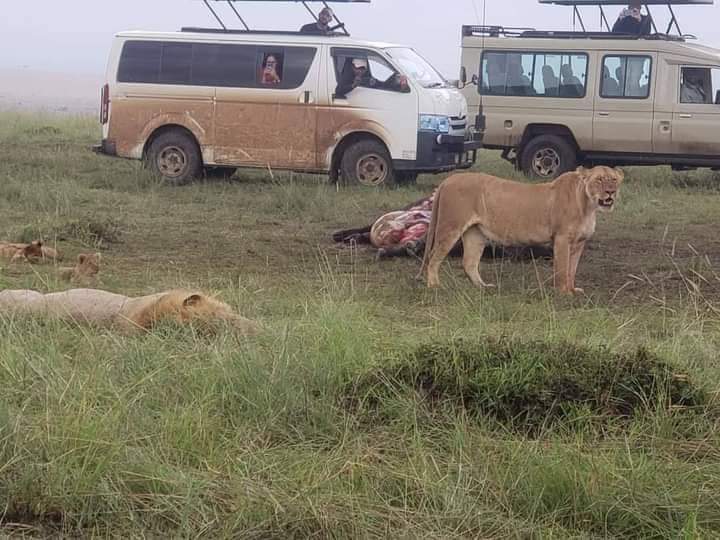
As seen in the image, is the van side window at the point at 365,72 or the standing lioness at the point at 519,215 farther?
the van side window at the point at 365,72

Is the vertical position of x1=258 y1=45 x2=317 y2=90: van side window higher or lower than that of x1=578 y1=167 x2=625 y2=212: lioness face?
higher

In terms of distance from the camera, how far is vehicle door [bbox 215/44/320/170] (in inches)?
594

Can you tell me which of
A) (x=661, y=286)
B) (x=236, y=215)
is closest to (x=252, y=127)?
(x=236, y=215)

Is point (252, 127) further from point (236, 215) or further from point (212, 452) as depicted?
point (212, 452)

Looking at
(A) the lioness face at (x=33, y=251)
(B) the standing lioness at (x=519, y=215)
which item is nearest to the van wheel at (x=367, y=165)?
(B) the standing lioness at (x=519, y=215)

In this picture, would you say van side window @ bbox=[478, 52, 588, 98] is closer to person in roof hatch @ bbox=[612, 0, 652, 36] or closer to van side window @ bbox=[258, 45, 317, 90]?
person in roof hatch @ bbox=[612, 0, 652, 36]

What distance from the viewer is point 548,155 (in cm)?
1678

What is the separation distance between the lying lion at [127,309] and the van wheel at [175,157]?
8872mm

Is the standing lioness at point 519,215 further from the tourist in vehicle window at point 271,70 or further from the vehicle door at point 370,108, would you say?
the tourist in vehicle window at point 271,70

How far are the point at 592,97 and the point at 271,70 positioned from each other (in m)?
4.24

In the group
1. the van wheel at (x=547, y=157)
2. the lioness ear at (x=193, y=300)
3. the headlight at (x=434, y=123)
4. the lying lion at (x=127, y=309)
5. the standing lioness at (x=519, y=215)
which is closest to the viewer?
the lying lion at (x=127, y=309)

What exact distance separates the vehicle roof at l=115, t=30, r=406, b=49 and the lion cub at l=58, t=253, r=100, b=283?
729 centimetres

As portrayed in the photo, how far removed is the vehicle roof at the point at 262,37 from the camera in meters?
15.2

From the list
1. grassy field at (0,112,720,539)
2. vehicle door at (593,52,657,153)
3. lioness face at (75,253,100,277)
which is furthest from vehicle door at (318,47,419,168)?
grassy field at (0,112,720,539)
